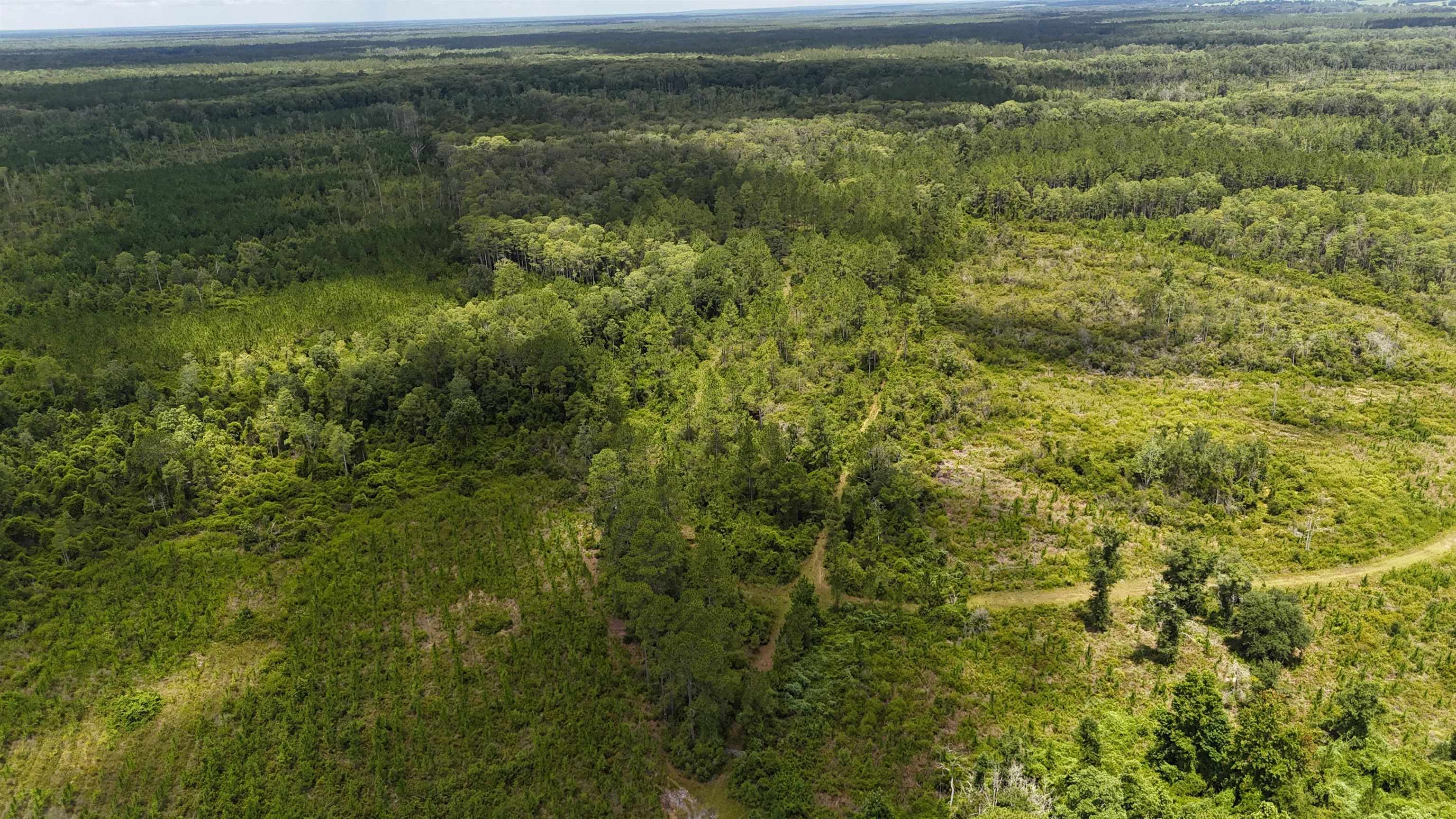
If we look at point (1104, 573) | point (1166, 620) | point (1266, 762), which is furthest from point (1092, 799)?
point (1104, 573)

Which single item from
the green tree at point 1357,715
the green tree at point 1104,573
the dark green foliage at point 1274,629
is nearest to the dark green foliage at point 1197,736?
the green tree at point 1357,715

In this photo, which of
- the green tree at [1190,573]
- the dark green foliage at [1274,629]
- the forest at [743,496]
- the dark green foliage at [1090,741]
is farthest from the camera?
the green tree at [1190,573]

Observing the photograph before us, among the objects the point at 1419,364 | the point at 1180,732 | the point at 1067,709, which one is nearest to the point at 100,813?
the point at 1067,709

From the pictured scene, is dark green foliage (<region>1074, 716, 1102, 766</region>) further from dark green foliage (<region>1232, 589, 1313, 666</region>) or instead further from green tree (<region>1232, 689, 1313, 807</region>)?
dark green foliage (<region>1232, 589, 1313, 666</region>)

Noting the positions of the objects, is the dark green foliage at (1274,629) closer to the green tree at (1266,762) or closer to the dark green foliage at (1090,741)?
the green tree at (1266,762)

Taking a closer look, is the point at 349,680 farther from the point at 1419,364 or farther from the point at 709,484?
the point at 1419,364

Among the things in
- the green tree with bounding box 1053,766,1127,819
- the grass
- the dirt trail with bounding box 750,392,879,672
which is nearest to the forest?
the green tree with bounding box 1053,766,1127,819
